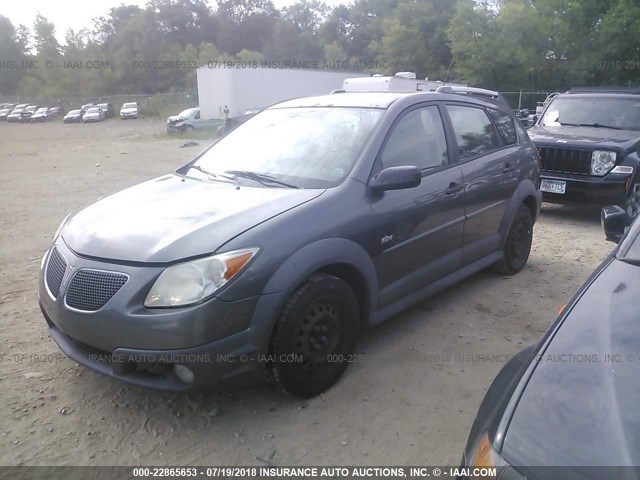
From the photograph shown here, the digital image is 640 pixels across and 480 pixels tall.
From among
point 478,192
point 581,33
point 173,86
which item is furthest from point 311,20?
point 478,192

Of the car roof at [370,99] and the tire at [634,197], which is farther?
the tire at [634,197]

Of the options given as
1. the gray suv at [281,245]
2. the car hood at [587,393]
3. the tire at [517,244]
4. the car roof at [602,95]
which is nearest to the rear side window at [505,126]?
the gray suv at [281,245]

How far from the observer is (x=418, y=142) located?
381 cm

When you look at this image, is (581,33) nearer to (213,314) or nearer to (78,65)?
(213,314)

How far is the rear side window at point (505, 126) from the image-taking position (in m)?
4.78

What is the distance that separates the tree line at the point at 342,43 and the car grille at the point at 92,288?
27.1 ft

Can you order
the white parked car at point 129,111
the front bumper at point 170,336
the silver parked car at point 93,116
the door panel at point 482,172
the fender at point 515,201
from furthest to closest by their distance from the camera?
the white parked car at point 129,111, the silver parked car at point 93,116, the fender at point 515,201, the door panel at point 482,172, the front bumper at point 170,336

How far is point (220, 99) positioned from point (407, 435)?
28.5 metres

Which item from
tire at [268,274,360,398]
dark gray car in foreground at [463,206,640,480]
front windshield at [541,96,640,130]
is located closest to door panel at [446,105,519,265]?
tire at [268,274,360,398]

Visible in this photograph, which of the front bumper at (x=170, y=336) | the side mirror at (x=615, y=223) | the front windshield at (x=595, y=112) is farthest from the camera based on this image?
the front windshield at (x=595, y=112)

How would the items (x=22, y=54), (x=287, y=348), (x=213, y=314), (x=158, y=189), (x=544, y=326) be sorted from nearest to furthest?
(x=213, y=314), (x=287, y=348), (x=158, y=189), (x=544, y=326), (x=22, y=54)

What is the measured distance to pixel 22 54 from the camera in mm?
68188

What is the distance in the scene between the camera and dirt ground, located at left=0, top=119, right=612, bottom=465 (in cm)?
268

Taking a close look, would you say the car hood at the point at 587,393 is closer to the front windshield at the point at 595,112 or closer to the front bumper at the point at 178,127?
the front windshield at the point at 595,112
